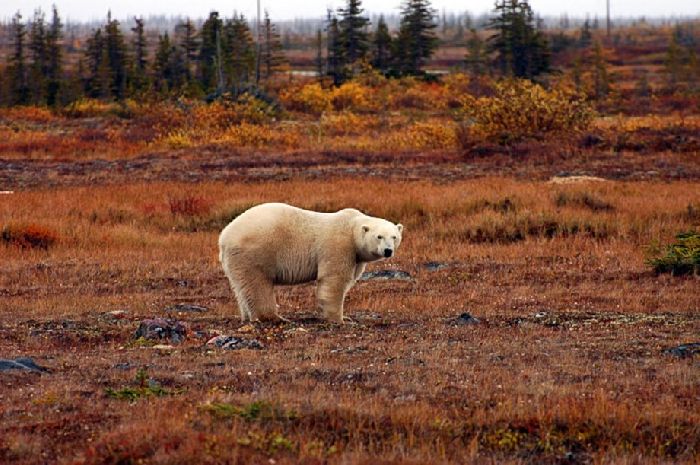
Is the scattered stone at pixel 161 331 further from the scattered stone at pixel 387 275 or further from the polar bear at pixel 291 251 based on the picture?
the scattered stone at pixel 387 275

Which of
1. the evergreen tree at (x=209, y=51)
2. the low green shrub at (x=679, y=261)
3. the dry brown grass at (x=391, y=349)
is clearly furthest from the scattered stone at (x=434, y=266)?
the evergreen tree at (x=209, y=51)

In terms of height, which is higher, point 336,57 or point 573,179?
point 336,57

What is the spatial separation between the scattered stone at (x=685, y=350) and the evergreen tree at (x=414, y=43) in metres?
62.6

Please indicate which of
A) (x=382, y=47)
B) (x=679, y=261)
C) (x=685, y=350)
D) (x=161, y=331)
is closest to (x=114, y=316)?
(x=161, y=331)

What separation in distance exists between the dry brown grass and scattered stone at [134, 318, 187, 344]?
0.64ft

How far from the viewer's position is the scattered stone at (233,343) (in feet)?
32.7

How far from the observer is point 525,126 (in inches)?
1373

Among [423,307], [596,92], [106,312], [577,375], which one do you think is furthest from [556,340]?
[596,92]

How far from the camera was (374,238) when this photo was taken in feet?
38.5

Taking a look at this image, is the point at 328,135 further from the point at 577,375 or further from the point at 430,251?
the point at 577,375

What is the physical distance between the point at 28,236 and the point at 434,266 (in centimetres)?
755

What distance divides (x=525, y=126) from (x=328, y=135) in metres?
11.5

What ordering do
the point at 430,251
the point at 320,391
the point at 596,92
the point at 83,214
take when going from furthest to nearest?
the point at 596,92 → the point at 83,214 → the point at 430,251 → the point at 320,391

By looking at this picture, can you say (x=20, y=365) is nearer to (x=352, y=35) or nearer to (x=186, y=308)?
(x=186, y=308)
